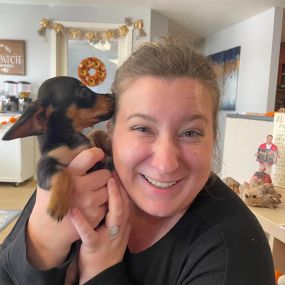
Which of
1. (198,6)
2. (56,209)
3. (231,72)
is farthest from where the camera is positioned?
(231,72)

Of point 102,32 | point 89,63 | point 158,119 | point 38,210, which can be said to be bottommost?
point 38,210

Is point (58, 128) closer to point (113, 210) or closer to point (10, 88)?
point (113, 210)

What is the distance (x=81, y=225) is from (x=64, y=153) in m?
0.14

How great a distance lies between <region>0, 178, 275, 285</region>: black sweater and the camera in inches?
24.4

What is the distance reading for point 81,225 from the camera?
0.64 meters

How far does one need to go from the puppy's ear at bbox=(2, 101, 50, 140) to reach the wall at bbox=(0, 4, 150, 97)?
12.6ft

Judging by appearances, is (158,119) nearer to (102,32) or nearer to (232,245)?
(232,245)

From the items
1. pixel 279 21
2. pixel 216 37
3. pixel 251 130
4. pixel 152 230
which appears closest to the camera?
pixel 152 230

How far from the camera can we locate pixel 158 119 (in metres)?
0.66

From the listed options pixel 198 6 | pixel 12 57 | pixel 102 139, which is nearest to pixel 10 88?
pixel 12 57

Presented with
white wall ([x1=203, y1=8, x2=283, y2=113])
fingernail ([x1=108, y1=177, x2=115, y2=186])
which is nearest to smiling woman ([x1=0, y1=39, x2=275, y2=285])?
fingernail ([x1=108, y1=177, x2=115, y2=186])

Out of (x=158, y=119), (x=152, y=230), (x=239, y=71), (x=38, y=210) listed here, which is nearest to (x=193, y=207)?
(x=152, y=230)

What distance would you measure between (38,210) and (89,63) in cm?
374

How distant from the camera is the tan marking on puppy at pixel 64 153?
625 mm
